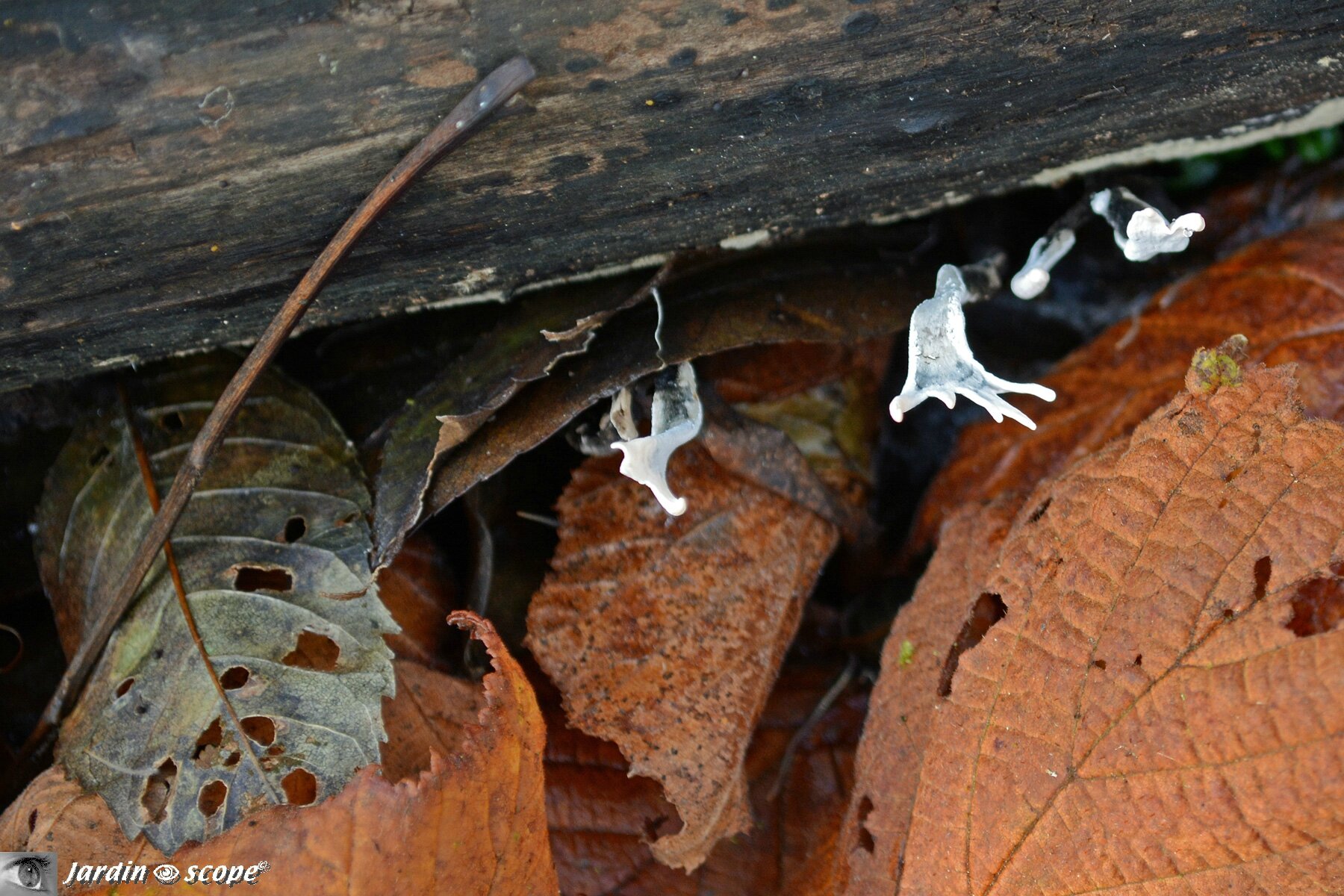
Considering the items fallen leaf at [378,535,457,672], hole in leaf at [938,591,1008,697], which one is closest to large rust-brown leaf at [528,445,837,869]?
fallen leaf at [378,535,457,672]

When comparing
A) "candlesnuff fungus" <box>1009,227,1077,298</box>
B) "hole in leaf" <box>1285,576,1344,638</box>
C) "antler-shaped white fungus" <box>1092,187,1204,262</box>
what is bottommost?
"hole in leaf" <box>1285,576,1344,638</box>

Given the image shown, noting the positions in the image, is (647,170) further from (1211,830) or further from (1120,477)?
(1211,830)

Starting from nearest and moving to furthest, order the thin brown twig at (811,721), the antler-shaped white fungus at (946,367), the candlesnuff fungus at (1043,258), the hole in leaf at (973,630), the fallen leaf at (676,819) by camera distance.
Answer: the antler-shaped white fungus at (946,367) < the hole in leaf at (973,630) < the candlesnuff fungus at (1043,258) < the fallen leaf at (676,819) < the thin brown twig at (811,721)

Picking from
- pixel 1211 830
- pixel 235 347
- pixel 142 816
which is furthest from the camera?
pixel 235 347

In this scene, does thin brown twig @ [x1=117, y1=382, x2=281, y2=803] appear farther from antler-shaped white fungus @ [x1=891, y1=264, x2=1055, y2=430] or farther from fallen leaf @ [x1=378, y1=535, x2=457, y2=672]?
antler-shaped white fungus @ [x1=891, y1=264, x2=1055, y2=430]

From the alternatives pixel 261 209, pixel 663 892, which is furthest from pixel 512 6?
pixel 663 892

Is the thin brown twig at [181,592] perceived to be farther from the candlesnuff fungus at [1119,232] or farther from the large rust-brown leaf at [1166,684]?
the candlesnuff fungus at [1119,232]

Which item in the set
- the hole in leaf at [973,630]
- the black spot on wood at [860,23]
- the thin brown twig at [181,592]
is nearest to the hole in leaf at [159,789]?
the thin brown twig at [181,592]
